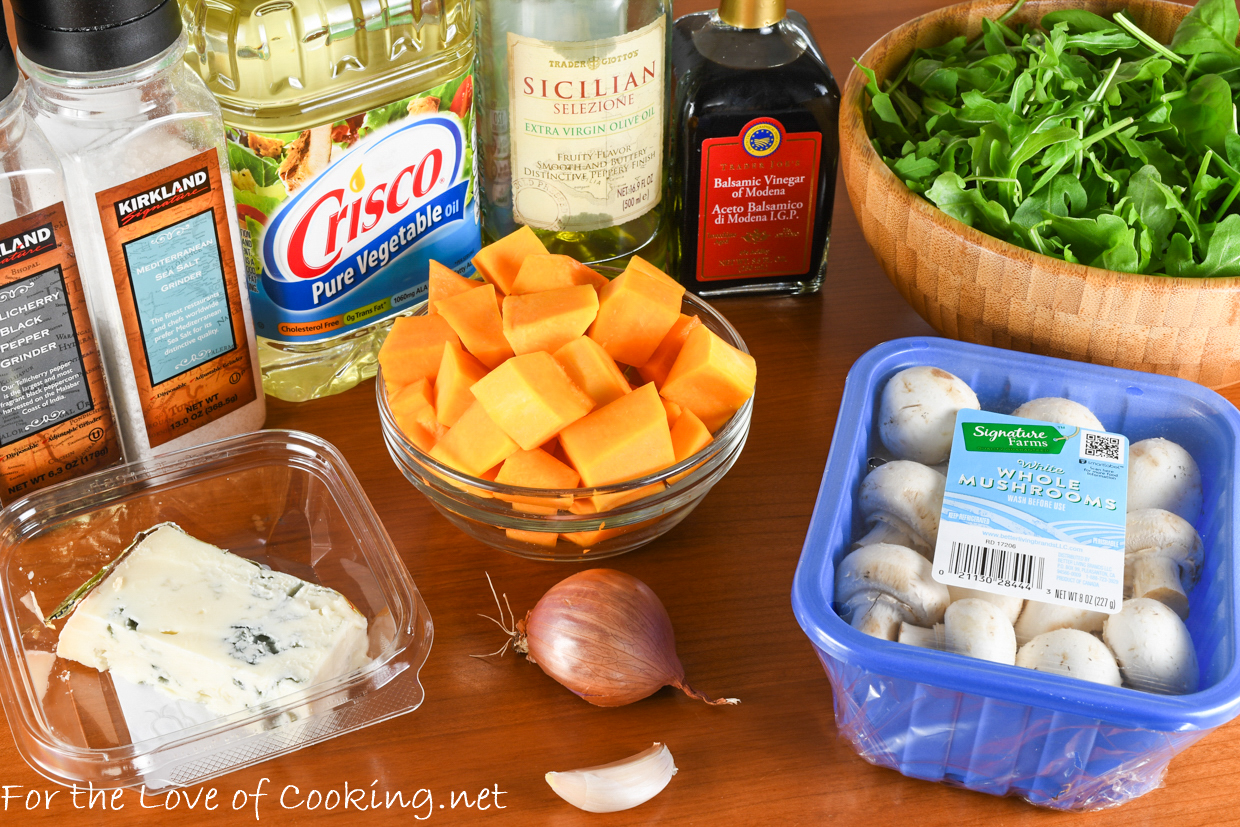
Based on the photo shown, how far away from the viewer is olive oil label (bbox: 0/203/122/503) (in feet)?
2.50

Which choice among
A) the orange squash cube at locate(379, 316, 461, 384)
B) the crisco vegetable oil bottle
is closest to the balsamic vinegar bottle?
the crisco vegetable oil bottle

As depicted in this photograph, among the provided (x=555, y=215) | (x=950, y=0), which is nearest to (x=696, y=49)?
(x=555, y=215)

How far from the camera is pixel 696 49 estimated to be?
1.00m

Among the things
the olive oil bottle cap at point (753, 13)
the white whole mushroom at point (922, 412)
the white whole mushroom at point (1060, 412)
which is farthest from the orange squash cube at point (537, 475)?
the olive oil bottle cap at point (753, 13)

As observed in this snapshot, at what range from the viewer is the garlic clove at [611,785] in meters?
0.72

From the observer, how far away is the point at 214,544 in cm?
86

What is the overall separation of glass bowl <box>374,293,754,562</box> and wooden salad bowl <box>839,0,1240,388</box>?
208 mm

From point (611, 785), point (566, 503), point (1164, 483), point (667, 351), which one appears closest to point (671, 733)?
point (611, 785)

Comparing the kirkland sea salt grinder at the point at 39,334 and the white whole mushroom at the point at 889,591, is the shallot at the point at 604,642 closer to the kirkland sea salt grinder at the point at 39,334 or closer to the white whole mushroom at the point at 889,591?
the white whole mushroom at the point at 889,591

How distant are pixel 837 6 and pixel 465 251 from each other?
30.9 inches

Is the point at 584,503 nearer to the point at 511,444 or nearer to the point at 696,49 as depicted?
the point at 511,444

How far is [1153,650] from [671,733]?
0.31 metres

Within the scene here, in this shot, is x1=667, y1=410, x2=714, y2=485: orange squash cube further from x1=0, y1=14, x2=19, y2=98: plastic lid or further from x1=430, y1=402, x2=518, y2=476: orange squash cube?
x1=0, y1=14, x2=19, y2=98: plastic lid

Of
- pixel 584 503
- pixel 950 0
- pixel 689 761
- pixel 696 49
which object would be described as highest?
pixel 696 49
